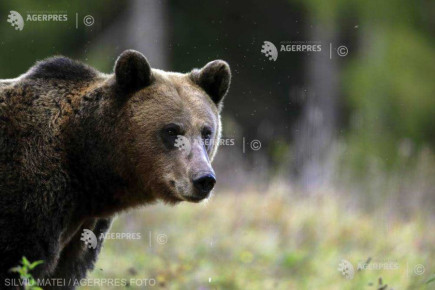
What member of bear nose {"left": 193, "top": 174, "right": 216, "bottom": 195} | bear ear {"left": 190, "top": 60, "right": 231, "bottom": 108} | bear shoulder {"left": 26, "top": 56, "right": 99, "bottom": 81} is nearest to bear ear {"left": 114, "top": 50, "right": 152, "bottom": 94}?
bear shoulder {"left": 26, "top": 56, "right": 99, "bottom": 81}

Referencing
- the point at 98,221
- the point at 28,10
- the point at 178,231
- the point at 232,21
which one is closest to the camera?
the point at 98,221

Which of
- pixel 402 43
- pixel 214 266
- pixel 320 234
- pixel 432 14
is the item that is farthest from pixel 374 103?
pixel 214 266

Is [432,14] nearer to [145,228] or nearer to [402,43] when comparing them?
[402,43]

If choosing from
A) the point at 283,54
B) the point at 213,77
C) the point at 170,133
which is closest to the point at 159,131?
the point at 170,133

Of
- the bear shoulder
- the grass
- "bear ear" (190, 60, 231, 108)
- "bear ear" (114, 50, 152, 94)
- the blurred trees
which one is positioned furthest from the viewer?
the blurred trees

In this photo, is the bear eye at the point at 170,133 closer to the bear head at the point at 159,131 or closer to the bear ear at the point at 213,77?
the bear head at the point at 159,131

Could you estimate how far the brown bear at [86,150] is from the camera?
241 inches

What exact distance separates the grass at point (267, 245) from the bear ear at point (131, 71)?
2.45 metres

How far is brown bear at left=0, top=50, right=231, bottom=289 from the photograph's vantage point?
6129mm

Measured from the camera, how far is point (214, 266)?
948 centimetres

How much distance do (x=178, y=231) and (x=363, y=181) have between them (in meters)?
3.16

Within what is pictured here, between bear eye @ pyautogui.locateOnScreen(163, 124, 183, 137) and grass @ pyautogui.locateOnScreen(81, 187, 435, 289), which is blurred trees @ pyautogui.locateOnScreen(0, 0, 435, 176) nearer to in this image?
grass @ pyautogui.locateOnScreen(81, 187, 435, 289)

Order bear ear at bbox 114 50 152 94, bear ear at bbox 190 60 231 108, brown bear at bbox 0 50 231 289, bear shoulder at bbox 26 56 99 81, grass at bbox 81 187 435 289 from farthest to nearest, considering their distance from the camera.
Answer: grass at bbox 81 187 435 289 < bear ear at bbox 190 60 231 108 < bear shoulder at bbox 26 56 99 81 < bear ear at bbox 114 50 152 94 < brown bear at bbox 0 50 231 289

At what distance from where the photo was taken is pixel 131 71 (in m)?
6.57
